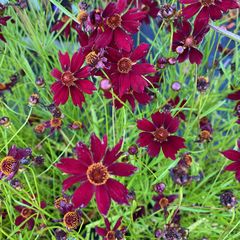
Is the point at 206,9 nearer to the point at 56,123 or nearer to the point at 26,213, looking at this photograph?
the point at 56,123

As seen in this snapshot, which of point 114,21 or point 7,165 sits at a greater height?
point 114,21

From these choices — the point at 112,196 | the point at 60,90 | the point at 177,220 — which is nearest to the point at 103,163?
the point at 112,196

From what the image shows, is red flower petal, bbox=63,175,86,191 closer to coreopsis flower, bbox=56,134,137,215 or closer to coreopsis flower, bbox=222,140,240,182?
coreopsis flower, bbox=56,134,137,215

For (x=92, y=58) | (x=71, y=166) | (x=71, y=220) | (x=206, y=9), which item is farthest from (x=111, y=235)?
(x=206, y=9)

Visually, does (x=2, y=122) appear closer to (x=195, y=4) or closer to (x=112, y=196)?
(x=112, y=196)

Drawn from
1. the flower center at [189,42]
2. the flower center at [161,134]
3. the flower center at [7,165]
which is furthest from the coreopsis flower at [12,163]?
the flower center at [189,42]

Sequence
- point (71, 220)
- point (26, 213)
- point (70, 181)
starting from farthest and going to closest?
point (26, 213), point (71, 220), point (70, 181)

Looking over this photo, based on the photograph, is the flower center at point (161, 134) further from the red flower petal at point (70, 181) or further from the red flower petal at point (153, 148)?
the red flower petal at point (70, 181)
